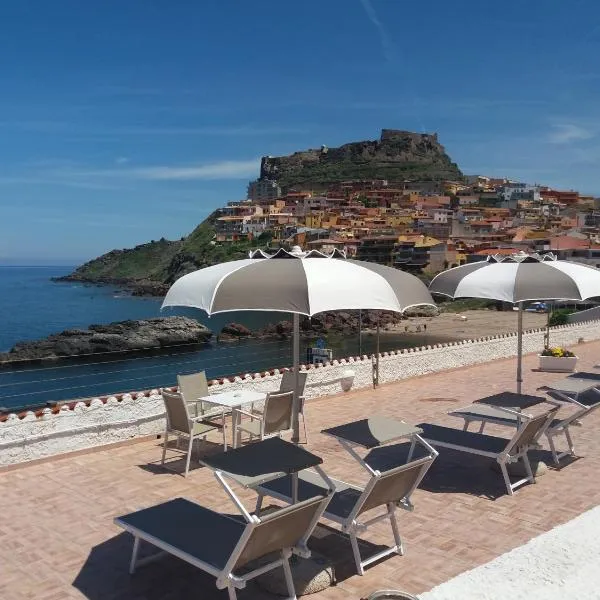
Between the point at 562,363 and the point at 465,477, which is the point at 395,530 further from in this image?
the point at 562,363

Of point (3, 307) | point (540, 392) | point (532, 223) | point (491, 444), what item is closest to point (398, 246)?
point (532, 223)

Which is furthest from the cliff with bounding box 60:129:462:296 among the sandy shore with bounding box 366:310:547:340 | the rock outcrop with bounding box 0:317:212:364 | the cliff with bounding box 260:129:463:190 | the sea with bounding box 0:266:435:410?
the rock outcrop with bounding box 0:317:212:364

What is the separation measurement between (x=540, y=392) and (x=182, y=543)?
358 inches

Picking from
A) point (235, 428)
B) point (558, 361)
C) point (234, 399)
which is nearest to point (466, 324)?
point (558, 361)

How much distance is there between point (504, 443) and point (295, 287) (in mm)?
3045

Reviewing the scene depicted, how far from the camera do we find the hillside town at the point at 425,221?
84.8 metres

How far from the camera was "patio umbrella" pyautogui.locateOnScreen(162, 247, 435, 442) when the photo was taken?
14.5 feet

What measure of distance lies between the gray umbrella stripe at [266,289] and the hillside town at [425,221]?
6522 cm

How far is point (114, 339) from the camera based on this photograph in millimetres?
43781

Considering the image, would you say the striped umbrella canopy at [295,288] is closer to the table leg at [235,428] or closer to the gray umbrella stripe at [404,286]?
the gray umbrella stripe at [404,286]

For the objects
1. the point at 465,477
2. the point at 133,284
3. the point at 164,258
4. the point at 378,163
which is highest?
the point at 378,163

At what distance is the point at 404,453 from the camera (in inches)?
263

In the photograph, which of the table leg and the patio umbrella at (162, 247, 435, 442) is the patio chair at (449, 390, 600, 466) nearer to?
the patio umbrella at (162, 247, 435, 442)

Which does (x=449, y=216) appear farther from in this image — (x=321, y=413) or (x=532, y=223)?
(x=321, y=413)
